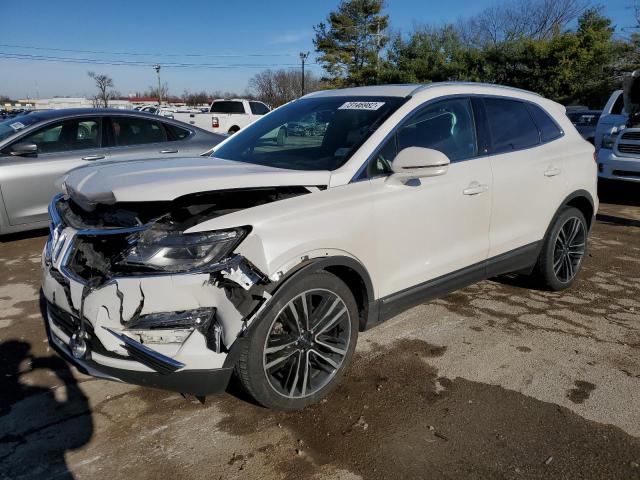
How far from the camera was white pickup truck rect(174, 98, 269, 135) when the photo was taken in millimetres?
20406

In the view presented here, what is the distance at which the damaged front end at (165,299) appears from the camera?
2352mm

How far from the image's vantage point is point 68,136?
6285mm

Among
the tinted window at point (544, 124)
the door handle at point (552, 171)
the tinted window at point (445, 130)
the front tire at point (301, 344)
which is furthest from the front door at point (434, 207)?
the tinted window at point (544, 124)

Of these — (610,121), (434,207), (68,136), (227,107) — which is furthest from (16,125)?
(227,107)

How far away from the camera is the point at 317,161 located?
3.25 metres

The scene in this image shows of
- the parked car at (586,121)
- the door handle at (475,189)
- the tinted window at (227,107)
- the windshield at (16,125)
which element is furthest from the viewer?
the tinted window at (227,107)

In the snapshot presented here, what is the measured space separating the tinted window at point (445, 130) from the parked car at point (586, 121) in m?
11.7

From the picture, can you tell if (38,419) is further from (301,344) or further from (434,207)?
(434,207)

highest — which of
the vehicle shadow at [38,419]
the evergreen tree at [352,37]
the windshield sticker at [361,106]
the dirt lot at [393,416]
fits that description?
the evergreen tree at [352,37]

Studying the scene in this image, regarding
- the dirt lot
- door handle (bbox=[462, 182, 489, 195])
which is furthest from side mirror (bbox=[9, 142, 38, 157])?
door handle (bbox=[462, 182, 489, 195])

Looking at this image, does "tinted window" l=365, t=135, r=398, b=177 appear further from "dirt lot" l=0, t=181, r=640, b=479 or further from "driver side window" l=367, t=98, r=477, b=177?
"dirt lot" l=0, t=181, r=640, b=479

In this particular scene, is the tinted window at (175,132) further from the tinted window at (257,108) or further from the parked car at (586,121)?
the tinted window at (257,108)

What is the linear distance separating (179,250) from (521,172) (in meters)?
2.78

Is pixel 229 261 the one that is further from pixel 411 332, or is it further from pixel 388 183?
pixel 411 332
